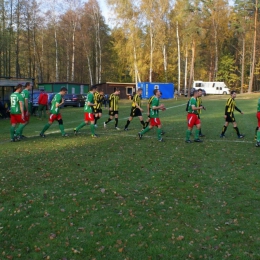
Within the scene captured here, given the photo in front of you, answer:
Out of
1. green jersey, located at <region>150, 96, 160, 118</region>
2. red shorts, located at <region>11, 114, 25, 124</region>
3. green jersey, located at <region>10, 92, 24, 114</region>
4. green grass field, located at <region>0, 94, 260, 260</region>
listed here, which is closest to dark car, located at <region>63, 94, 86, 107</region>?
red shorts, located at <region>11, 114, 25, 124</region>

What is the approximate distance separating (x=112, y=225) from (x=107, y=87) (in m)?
44.4

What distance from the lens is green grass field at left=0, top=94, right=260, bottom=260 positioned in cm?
431

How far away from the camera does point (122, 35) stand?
50125mm

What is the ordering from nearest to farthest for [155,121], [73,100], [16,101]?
[16,101] < [155,121] < [73,100]

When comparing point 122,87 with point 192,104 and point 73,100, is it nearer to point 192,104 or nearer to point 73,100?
point 73,100

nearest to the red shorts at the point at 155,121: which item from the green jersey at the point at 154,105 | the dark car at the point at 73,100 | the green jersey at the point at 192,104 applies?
the green jersey at the point at 154,105

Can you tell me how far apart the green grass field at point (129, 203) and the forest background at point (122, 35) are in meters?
35.5

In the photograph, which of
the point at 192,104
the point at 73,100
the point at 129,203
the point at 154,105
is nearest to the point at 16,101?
the point at 154,105

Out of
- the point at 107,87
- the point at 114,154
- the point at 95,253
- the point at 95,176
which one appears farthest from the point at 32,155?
the point at 107,87

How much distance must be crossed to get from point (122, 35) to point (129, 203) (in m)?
46.7

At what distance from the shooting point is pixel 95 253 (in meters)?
4.16

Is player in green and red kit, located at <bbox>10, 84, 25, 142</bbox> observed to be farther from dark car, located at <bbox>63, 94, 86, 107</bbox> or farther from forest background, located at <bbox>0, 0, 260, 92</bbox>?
forest background, located at <bbox>0, 0, 260, 92</bbox>

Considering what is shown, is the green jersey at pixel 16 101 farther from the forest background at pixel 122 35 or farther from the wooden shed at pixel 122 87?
the wooden shed at pixel 122 87

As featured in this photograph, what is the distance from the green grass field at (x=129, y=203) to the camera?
4.31 metres
